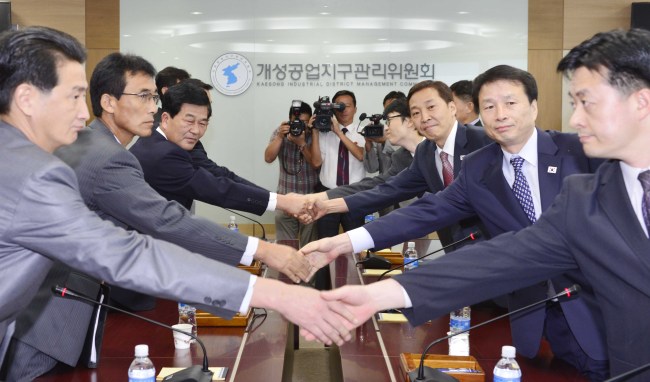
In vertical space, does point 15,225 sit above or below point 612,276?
above

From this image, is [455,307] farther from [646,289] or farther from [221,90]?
[221,90]

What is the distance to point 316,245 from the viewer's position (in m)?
3.30

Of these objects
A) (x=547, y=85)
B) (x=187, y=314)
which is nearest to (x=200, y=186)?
(x=187, y=314)

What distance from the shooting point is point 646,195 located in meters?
1.75

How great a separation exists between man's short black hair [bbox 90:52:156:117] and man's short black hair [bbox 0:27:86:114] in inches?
45.7

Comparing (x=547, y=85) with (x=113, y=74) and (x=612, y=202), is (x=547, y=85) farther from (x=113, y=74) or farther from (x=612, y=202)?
(x=612, y=202)

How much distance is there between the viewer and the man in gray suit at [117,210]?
2.15 m

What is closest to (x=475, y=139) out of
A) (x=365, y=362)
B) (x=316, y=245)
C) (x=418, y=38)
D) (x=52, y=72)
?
(x=316, y=245)

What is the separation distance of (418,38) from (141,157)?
17.3 ft

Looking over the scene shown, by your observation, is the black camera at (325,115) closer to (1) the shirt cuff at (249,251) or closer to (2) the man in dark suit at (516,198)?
(2) the man in dark suit at (516,198)

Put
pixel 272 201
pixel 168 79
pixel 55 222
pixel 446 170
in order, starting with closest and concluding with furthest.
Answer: pixel 55 222, pixel 446 170, pixel 272 201, pixel 168 79

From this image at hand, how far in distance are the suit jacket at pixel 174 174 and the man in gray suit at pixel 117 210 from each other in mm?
917

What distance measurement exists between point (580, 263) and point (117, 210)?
5.51ft

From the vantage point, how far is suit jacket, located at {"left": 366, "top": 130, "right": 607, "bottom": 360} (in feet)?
7.29
